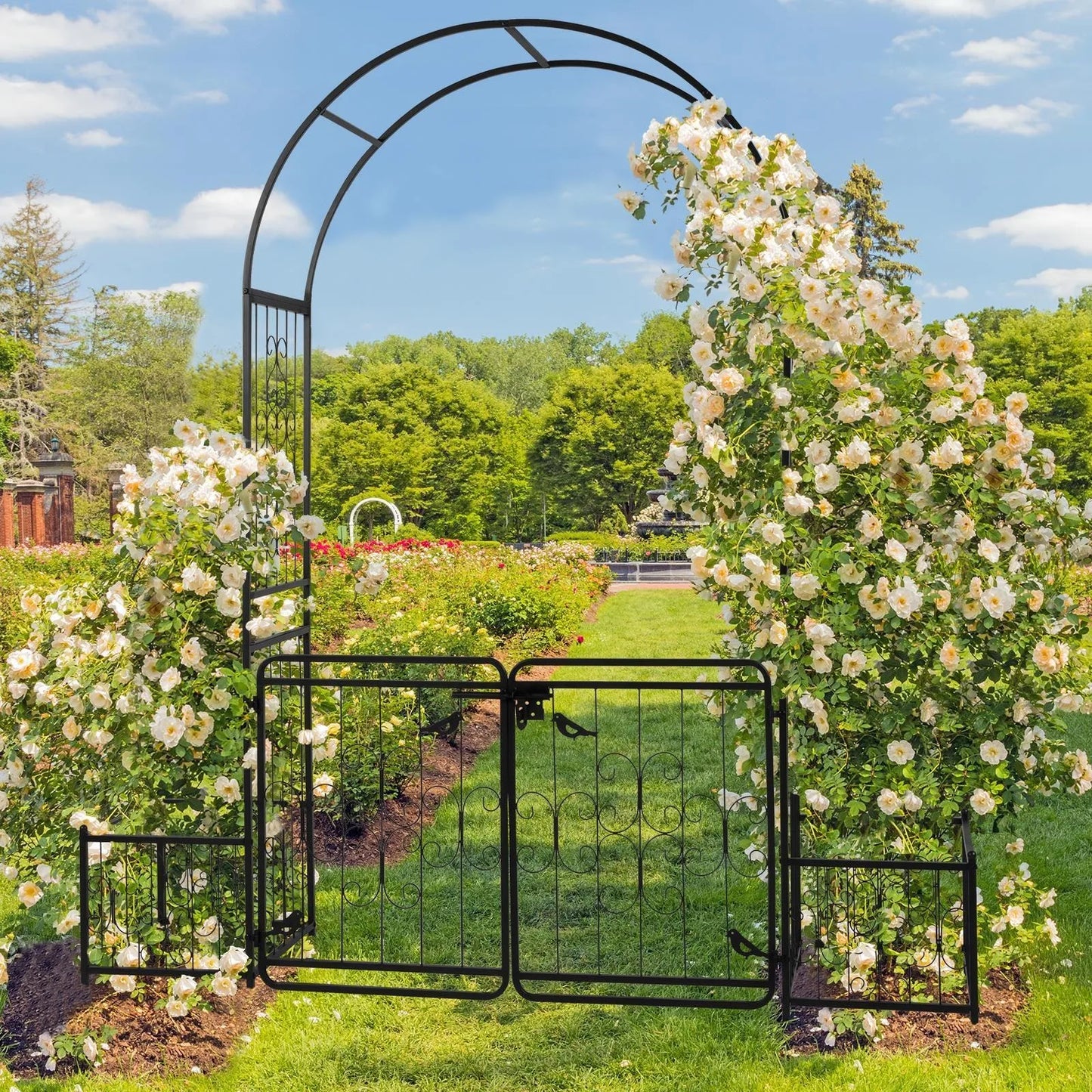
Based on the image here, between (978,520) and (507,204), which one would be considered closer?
(978,520)

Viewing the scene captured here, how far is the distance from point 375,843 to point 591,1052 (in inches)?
87.9

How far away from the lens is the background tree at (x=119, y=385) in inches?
1341

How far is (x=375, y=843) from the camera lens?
545 cm

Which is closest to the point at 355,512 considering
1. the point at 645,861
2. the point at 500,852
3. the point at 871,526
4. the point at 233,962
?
the point at 645,861

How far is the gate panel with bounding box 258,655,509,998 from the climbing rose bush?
181mm

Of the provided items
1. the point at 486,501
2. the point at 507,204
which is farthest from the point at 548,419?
the point at 507,204

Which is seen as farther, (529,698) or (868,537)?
(529,698)

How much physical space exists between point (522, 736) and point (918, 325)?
483 cm

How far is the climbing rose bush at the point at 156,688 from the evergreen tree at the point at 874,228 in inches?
1290

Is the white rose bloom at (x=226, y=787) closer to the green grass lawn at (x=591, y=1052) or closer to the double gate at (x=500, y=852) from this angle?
the double gate at (x=500, y=852)

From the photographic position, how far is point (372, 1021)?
3744mm

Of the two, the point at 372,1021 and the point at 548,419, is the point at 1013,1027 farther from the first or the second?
the point at 548,419

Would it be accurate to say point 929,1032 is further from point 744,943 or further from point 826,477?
point 826,477

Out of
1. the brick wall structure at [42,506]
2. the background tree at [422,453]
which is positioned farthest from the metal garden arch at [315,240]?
the background tree at [422,453]
